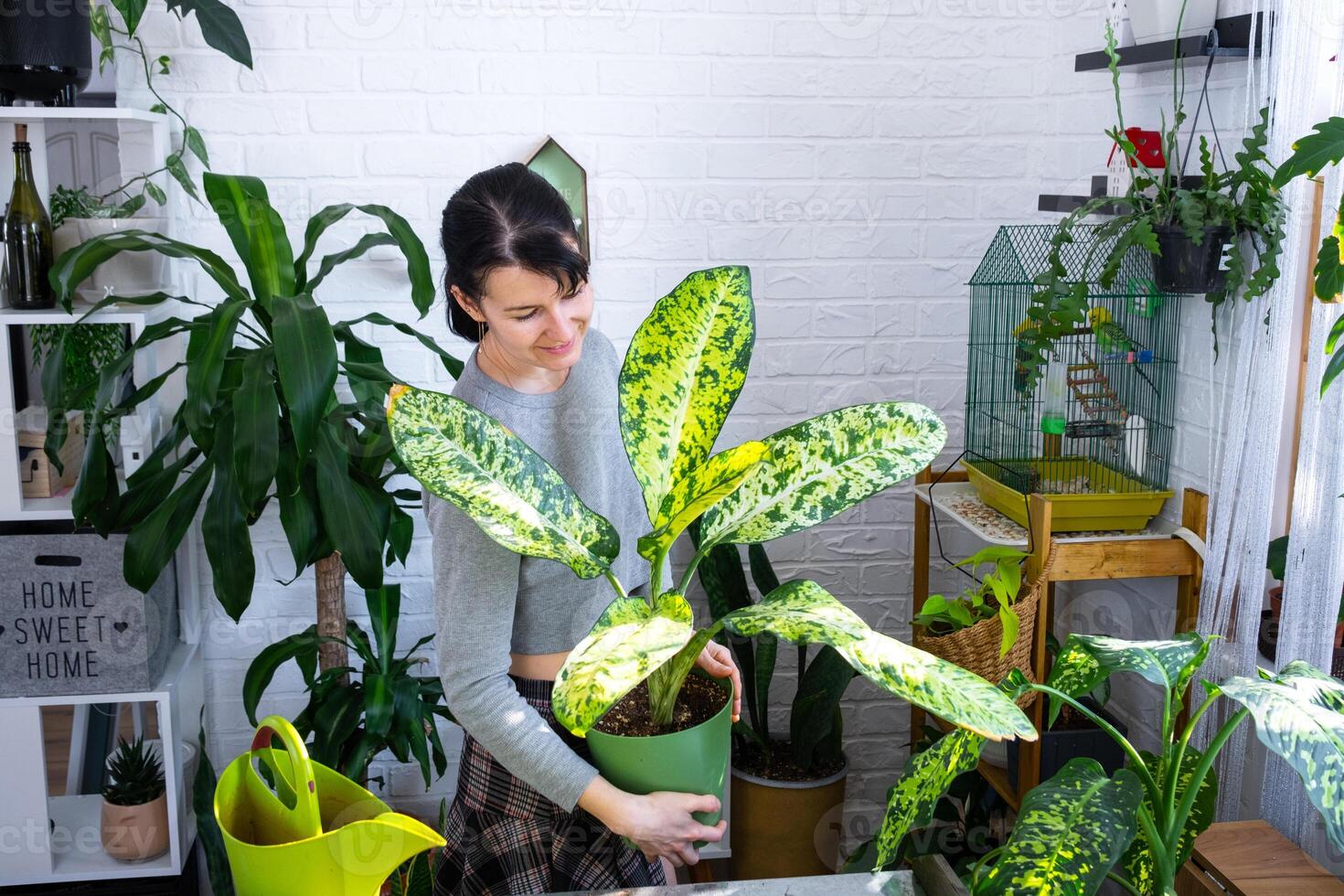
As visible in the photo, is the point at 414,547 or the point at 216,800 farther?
the point at 414,547

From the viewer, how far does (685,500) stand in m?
1.05

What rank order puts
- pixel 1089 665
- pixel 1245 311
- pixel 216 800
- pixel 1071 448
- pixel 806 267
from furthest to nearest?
1. pixel 806 267
2. pixel 1071 448
3. pixel 1245 311
4. pixel 1089 665
5. pixel 216 800

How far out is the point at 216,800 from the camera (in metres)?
0.98

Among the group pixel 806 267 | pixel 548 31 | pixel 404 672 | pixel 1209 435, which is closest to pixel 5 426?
pixel 404 672

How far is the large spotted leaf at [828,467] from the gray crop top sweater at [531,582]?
0.23 m

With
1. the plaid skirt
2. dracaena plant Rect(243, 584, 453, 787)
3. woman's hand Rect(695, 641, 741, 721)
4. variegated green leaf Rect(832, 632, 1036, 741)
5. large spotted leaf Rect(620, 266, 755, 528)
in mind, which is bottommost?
dracaena plant Rect(243, 584, 453, 787)

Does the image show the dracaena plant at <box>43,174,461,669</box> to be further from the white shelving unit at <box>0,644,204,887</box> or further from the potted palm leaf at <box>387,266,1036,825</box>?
the potted palm leaf at <box>387,266,1036,825</box>

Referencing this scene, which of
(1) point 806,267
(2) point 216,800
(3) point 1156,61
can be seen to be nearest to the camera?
(2) point 216,800

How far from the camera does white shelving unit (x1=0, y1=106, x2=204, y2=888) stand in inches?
90.2

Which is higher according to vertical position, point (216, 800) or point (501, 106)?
point (501, 106)

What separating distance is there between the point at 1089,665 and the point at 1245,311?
0.81 meters

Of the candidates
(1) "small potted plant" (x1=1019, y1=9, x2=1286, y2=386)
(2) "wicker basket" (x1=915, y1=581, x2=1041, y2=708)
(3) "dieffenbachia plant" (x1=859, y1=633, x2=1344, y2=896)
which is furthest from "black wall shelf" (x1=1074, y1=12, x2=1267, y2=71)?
(3) "dieffenbachia plant" (x1=859, y1=633, x2=1344, y2=896)

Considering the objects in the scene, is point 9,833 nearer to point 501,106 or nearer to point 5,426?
point 5,426

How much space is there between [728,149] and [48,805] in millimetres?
1932
